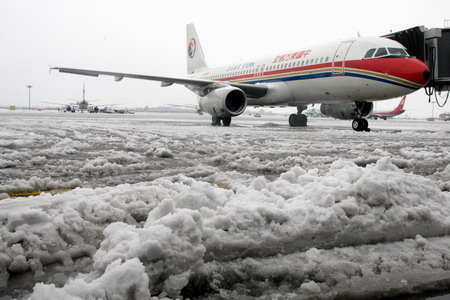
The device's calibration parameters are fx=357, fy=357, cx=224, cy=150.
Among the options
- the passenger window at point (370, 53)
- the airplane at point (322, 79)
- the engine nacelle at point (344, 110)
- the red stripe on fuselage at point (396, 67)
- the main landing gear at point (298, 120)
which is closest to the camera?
the red stripe on fuselage at point (396, 67)

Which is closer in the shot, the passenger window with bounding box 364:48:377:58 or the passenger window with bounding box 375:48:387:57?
the passenger window with bounding box 375:48:387:57

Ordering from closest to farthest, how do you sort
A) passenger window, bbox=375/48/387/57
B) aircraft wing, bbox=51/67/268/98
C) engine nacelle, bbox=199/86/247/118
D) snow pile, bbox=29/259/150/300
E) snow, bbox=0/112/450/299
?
snow pile, bbox=29/259/150/300, snow, bbox=0/112/450/299, passenger window, bbox=375/48/387/57, engine nacelle, bbox=199/86/247/118, aircraft wing, bbox=51/67/268/98

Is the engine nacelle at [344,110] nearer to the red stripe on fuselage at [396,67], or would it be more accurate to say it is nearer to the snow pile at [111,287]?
the red stripe on fuselage at [396,67]

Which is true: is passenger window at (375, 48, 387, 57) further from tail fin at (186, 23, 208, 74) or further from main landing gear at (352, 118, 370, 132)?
tail fin at (186, 23, 208, 74)

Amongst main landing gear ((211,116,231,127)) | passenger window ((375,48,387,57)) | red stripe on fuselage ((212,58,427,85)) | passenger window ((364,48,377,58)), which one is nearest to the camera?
red stripe on fuselage ((212,58,427,85))

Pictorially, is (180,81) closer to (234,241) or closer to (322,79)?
(322,79)

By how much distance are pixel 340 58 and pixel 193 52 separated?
12806 mm

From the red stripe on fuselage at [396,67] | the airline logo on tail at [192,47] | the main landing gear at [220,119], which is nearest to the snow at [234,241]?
the red stripe on fuselage at [396,67]

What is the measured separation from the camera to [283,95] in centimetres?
1380

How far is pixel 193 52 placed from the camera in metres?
22.4

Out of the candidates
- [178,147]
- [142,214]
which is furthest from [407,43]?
[142,214]

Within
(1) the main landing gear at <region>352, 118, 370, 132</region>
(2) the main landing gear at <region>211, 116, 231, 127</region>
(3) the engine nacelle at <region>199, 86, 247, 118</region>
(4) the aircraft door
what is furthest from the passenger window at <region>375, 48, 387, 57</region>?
(2) the main landing gear at <region>211, 116, 231, 127</region>

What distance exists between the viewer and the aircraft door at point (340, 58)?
11.3 m

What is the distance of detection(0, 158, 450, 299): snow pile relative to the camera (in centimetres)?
122
